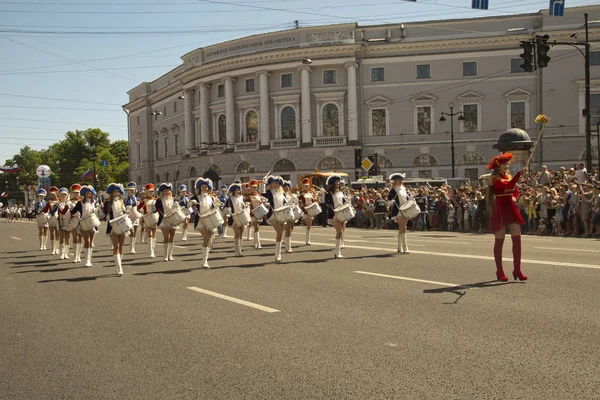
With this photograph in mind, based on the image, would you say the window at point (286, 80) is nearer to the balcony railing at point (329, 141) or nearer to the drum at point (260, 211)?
the balcony railing at point (329, 141)

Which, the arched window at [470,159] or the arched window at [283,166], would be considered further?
the arched window at [283,166]

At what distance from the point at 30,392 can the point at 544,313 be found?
19.2 feet

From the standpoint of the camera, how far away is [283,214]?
16438 millimetres

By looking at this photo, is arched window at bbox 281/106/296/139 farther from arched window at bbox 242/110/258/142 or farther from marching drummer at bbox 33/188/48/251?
marching drummer at bbox 33/188/48/251

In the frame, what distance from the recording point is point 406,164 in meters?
59.8

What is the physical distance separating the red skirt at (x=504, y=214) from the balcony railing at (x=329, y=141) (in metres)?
50.5

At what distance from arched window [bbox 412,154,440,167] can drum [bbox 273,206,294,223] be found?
44279mm

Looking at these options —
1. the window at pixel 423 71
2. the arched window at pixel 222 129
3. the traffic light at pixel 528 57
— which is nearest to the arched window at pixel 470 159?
the window at pixel 423 71

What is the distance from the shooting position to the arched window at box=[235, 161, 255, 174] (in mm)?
65188

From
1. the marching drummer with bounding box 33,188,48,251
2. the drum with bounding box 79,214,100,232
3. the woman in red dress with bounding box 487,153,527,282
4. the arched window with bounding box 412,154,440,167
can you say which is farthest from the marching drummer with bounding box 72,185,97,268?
the arched window with bounding box 412,154,440,167

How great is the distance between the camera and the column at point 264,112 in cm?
6431

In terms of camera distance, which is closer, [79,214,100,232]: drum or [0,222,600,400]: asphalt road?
[0,222,600,400]: asphalt road

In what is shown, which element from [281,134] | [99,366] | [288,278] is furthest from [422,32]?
[99,366]

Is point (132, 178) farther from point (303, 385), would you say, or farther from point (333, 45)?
point (303, 385)
